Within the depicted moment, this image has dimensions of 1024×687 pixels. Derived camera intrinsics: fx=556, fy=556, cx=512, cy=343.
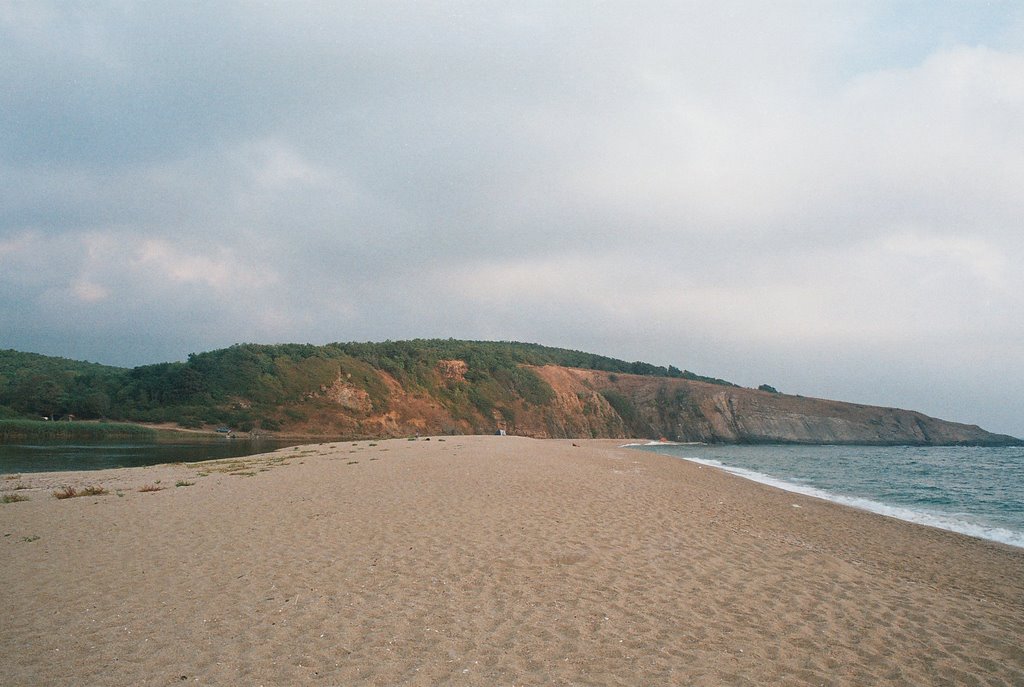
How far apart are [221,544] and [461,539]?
13.5 ft

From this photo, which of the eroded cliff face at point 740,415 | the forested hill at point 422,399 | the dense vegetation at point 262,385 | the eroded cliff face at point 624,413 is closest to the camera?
the dense vegetation at point 262,385

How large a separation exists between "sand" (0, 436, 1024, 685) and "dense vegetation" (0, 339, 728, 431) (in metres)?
50.9

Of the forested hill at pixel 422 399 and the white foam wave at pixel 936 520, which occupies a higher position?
the forested hill at pixel 422 399

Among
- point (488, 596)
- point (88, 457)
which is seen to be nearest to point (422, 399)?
point (88, 457)

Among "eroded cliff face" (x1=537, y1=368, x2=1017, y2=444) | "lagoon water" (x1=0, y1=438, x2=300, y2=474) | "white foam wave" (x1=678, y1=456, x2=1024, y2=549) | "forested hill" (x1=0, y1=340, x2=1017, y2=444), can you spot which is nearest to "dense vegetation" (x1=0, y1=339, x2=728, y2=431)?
"forested hill" (x1=0, y1=340, x2=1017, y2=444)

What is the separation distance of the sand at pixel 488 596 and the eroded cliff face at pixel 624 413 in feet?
182

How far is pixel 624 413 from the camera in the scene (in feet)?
321

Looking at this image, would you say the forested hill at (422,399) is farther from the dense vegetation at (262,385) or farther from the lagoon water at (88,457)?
the lagoon water at (88,457)

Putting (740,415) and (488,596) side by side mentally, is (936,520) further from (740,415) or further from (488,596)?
(740,415)

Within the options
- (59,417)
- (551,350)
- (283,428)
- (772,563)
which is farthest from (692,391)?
(772,563)

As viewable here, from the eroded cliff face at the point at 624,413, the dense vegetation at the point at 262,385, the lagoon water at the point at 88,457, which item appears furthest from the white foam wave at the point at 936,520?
the dense vegetation at the point at 262,385

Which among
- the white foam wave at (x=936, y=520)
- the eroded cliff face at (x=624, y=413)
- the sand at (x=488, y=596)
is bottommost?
the white foam wave at (x=936, y=520)

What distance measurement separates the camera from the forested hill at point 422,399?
198ft

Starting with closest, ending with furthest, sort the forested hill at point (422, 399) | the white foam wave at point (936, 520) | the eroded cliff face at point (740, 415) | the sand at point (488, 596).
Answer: the sand at point (488, 596)
the white foam wave at point (936, 520)
the forested hill at point (422, 399)
the eroded cliff face at point (740, 415)
